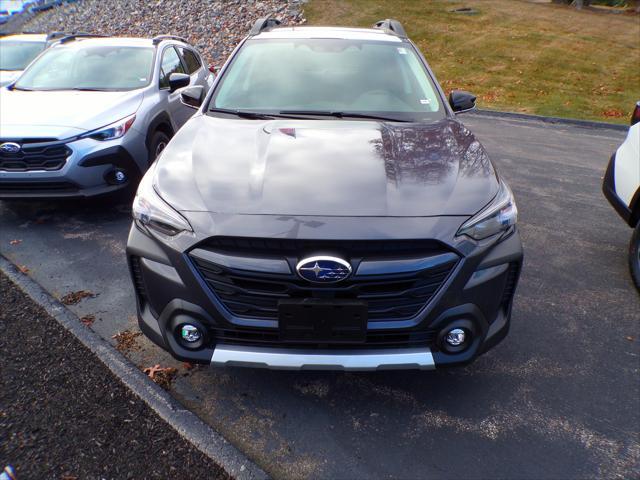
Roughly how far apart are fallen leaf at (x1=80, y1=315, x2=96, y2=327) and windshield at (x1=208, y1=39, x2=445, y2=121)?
1.71 metres

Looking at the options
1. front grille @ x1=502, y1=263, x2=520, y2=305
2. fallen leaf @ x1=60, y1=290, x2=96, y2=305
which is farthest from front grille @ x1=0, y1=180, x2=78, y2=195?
front grille @ x1=502, y1=263, x2=520, y2=305

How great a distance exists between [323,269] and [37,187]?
12.7 ft

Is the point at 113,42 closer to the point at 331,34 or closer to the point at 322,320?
the point at 331,34

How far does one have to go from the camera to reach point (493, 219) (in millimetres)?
2410

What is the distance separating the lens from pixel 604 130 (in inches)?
426

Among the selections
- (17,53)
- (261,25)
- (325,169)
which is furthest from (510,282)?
(17,53)

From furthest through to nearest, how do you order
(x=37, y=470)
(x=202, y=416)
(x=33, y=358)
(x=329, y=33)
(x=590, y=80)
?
(x=590, y=80)
(x=329, y=33)
(x=33, y=358)
(x=202, y=416)
(x=37, y=470)

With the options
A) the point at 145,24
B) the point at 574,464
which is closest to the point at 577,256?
the point at 574,464

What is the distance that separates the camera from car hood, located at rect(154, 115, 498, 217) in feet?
7.70

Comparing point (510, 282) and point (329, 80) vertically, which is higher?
point (329, 80)

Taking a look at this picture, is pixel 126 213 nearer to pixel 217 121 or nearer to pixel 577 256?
pixel 217 121

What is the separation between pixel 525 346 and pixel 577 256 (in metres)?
1.80

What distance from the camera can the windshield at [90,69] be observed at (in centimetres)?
591

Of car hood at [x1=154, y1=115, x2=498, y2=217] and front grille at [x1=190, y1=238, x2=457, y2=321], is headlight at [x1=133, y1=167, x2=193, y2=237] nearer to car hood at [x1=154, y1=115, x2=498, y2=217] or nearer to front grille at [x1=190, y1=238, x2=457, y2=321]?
car hood at [x1=154, y1=115, x2=498, y2=217]
